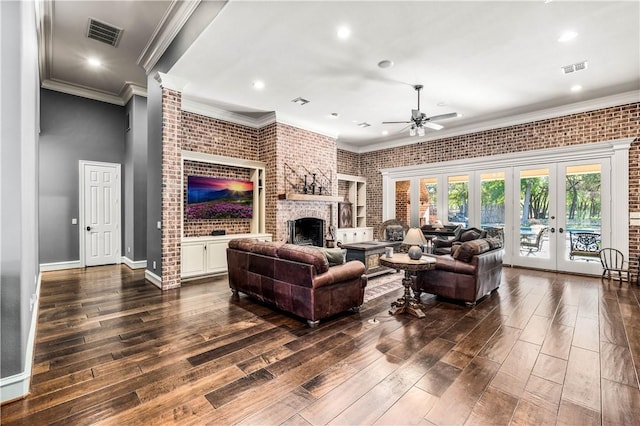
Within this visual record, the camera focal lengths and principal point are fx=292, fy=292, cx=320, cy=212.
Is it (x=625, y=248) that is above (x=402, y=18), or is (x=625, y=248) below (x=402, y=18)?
below

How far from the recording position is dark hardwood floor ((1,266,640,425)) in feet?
6.19

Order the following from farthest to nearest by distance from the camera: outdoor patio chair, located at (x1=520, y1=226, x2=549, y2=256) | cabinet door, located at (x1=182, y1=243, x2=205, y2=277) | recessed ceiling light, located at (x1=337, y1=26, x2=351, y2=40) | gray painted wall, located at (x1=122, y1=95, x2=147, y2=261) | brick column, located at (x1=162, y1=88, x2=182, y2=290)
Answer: outdoor patio chair, located at (x1=520, y1=226, x2=549, y2=256)
gray painted wall, located at (x1=122, y1=95, x2=147, y2=261)
cabinet door, located at (x1=182, y1=243, x2=205, y2=277)
brick column, located at (x1=162, y1=88, x2=182, y2=290)
recessed ceiling light, located at (x1=337, y1=26, x2=351, y2=40)

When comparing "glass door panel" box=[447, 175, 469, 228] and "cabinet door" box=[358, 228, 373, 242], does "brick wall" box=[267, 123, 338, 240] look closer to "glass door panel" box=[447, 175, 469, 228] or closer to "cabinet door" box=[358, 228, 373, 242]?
"cabinet door" box=[358, 228, 373, 242]

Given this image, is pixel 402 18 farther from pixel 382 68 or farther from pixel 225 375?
pixel 225 375

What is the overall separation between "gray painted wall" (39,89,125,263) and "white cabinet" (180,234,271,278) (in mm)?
2906

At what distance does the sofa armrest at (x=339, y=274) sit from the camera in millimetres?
3246

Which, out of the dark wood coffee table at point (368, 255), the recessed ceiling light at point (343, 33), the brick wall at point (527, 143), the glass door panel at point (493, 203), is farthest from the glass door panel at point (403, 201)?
the recessed ceiling light at point (343, 33)

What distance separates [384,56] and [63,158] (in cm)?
664

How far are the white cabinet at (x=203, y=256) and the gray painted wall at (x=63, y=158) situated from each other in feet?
9.53

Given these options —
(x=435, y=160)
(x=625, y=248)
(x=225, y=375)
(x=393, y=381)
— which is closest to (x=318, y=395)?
(x=393, y=381)

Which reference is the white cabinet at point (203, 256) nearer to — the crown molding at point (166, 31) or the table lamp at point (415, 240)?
the crown molding at point (166, 31)

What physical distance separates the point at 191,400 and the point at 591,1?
5138mm

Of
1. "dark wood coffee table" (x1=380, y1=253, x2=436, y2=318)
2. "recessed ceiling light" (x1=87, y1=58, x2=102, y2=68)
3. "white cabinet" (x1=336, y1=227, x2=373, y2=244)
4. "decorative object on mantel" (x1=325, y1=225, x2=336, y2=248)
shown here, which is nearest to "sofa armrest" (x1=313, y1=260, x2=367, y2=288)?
"dark wood coffee table" (x1=380, y1=253, x2=436, y2=318)

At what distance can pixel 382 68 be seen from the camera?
4.39 metres
